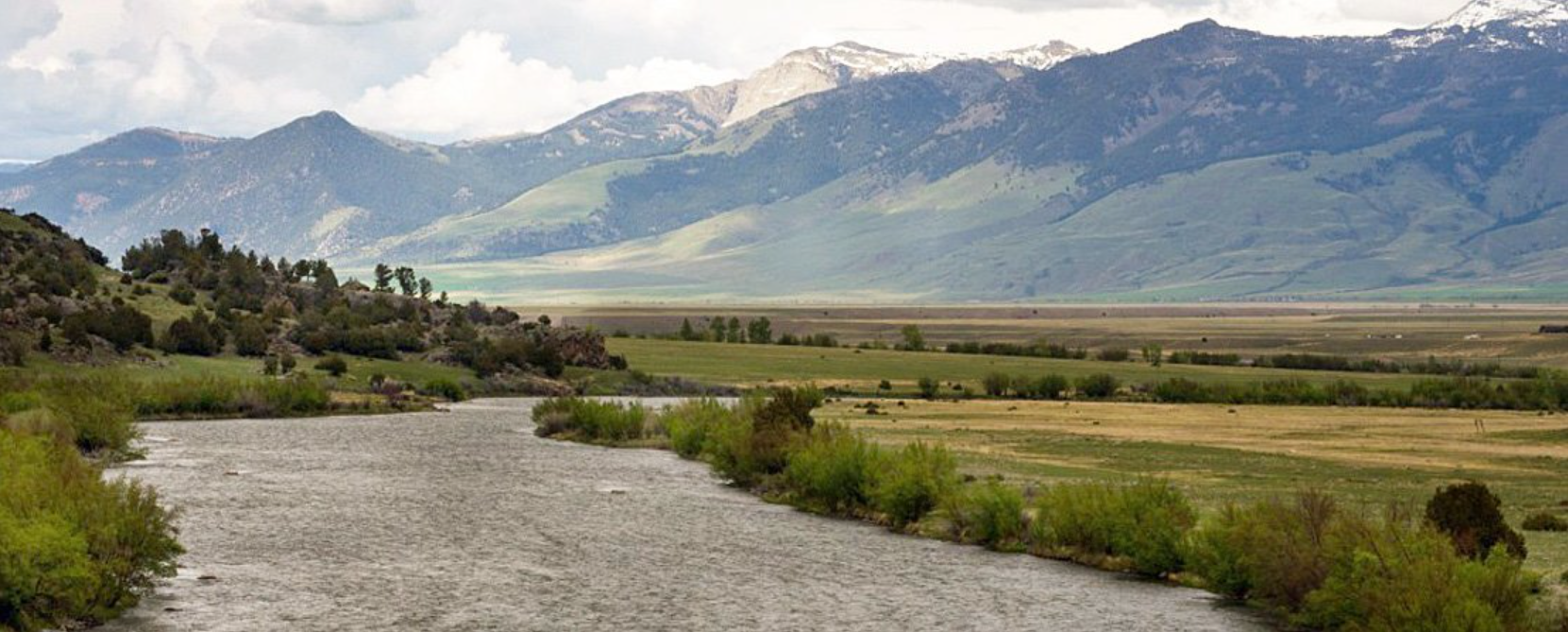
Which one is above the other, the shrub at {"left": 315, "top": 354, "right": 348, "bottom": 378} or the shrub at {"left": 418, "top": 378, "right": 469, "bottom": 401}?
the shrub at {"left": 315, "top": 354, "right": 348, "bottom": 378}

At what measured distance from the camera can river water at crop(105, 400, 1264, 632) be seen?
148 ft

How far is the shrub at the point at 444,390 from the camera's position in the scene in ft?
451

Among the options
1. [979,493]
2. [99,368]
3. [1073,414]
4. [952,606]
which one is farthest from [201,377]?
[952,606]

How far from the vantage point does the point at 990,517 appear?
57.1 m

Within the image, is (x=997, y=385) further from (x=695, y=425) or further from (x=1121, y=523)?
(x=1121, y=523)

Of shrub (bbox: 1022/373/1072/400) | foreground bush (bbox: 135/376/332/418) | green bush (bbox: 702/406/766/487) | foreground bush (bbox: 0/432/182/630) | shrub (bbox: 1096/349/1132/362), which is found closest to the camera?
foreground bush (bbox: 0/432/182/630)

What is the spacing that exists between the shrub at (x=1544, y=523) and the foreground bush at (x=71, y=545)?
34307 millimetres

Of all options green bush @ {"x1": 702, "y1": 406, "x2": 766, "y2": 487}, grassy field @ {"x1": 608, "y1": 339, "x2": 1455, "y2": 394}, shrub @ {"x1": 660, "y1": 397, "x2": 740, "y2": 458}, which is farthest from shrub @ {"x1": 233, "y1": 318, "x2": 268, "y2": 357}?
green bush @ {"x1": 702, "y1": 406, "x2": 766, "y2": 487}

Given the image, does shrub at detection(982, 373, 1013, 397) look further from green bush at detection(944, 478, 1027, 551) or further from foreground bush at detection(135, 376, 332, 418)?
green bush at detection(944, 478, 1027, 551)

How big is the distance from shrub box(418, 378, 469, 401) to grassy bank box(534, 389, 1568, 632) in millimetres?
58725

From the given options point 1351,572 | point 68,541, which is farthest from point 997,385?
point 68,541

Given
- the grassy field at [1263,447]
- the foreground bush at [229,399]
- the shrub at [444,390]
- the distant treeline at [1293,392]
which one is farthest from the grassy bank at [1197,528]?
the shrub at [444,390]

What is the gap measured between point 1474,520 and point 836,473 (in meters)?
25.2

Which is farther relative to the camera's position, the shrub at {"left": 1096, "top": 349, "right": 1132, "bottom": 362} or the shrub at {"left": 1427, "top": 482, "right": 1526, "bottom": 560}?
the shrub at {"left": 1096, "top": 349, "right": 1132, "bottom": 362}
